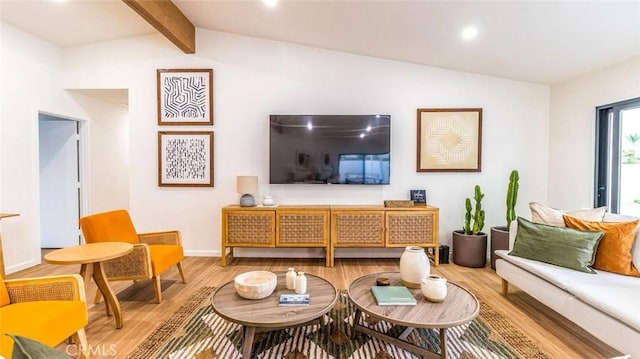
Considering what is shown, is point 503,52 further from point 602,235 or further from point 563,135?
point 602,235

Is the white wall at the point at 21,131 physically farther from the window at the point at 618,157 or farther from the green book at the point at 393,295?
the window at the point at 618,157

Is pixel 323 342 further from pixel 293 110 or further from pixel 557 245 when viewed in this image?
pixel 293 110

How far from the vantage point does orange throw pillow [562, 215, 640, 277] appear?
2353mm

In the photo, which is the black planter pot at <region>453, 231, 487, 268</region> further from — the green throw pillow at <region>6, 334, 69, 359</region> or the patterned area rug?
the green throw pillow at <region>6, 334, 69, 359</region>

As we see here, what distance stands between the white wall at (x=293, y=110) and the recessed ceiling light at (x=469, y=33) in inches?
37.3

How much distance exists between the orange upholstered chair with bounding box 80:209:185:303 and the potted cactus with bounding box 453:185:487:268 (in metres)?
3.34

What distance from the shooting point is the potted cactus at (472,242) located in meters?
3.85

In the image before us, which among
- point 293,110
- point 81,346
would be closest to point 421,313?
point 81,346

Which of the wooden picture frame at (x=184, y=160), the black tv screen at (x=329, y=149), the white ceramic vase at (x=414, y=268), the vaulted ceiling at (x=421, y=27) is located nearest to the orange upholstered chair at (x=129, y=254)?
the wooden picture frame at (x=184, y=160)

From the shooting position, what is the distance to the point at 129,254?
2.76 m

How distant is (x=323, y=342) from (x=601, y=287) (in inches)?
77.4

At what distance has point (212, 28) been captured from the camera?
418cm

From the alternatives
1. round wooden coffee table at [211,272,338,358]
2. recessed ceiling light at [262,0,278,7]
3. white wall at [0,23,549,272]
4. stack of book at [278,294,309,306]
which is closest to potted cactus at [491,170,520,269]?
white wall at [0,23,549,272]

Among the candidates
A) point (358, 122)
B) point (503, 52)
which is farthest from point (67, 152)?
point (503, 52)
